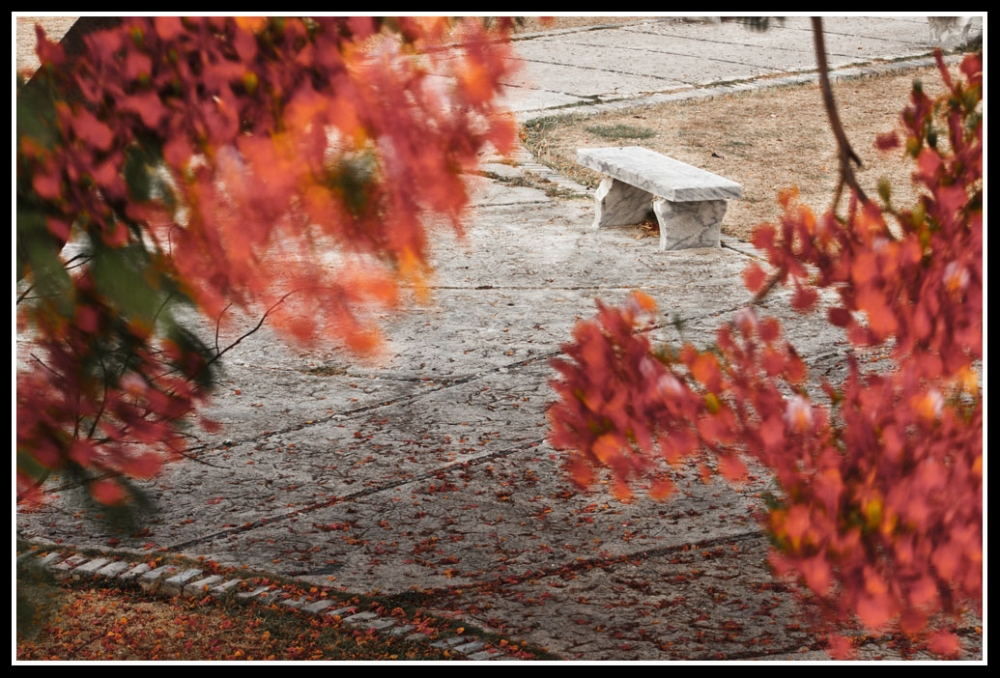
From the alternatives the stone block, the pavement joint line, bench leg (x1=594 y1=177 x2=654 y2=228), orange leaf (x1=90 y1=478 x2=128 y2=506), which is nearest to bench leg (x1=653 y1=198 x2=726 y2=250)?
bench leg (x1=594 y1=177 x2=654 y2=228)

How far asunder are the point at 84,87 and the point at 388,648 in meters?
1.26

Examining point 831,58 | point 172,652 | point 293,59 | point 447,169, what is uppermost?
point 293,59

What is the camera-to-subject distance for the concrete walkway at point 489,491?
2.44 metres

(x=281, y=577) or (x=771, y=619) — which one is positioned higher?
(x=281, y=577)

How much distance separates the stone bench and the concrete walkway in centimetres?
10

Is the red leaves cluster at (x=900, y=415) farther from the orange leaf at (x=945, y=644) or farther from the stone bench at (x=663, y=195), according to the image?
the stone bench at (x=663, y=195)

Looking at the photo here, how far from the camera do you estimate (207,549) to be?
8.81ft

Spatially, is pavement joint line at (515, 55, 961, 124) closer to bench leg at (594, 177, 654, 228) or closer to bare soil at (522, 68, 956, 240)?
bare soil at (522, 68, 956, 240)

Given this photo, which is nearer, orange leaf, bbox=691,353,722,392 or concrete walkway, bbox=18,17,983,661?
concrete walkway, bbox=18,17,983,661

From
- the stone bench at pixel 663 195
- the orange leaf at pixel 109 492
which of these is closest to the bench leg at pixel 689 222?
the stone bench at pixel 663 195

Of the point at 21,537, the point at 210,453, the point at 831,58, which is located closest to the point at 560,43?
the point at 831,58

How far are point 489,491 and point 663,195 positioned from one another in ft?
6.04

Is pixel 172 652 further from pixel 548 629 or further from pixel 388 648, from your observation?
pixel 548 629

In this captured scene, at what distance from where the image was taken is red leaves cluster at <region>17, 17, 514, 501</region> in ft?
5.60
